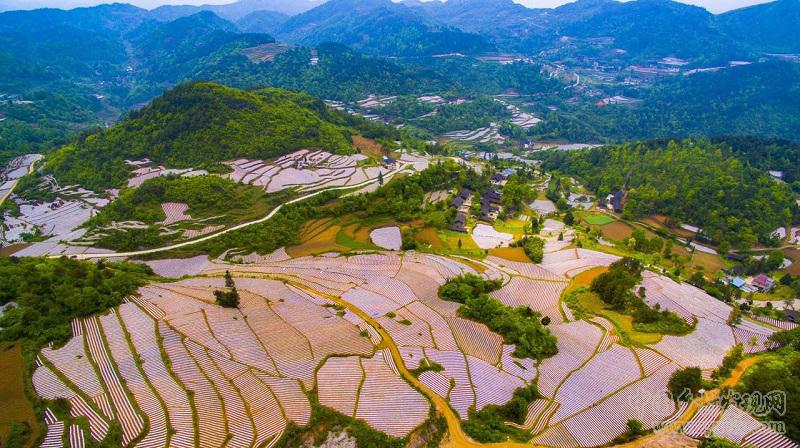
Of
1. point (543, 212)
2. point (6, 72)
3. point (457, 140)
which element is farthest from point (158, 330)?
point (6, 72)

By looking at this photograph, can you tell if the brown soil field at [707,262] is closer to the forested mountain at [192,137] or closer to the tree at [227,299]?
the tree at [227,299]

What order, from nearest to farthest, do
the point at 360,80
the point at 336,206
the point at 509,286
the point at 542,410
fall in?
the point at 542,410
the point at 509,286
the point at 336,206
the point at 360,80

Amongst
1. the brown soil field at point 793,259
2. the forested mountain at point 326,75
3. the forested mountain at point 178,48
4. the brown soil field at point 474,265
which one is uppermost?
the forested mountain at point 178,48

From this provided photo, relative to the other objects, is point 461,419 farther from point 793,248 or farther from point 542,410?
point 793,248

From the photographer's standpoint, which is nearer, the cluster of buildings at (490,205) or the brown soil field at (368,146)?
the cluster of buildings at (490,205)

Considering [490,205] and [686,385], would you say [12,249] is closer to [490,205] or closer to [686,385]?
[490,205]

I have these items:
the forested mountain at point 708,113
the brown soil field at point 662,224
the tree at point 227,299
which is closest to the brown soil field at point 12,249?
the tree at point 227,299
